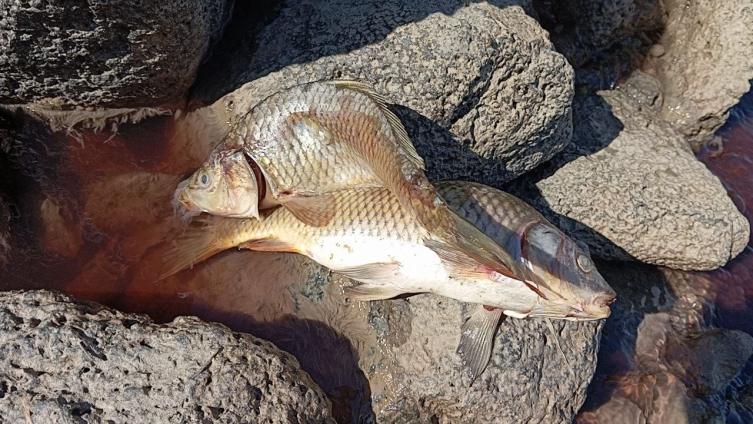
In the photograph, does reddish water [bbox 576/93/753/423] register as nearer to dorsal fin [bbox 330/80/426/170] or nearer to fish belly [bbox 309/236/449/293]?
fish belly [bbox 309/236/449/293]

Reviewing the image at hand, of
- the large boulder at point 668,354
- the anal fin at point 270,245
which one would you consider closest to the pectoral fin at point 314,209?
the anal fin at point 270,245

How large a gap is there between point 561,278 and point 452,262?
2.37ft

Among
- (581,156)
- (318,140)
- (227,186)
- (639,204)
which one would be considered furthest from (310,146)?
(639,204)

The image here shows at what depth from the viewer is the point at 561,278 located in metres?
3.07

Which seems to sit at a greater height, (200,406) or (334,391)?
(200,406)

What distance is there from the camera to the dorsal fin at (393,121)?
286 cm

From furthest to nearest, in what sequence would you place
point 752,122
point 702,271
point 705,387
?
point 752,122 → point 702,271 → point 705,387

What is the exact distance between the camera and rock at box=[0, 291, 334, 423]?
2.48 meters

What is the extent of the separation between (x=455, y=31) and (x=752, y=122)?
459 cm

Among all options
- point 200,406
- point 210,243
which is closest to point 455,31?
point 210,243

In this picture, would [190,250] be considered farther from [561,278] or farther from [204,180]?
[561,278]

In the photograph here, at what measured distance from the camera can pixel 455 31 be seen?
11.7ft

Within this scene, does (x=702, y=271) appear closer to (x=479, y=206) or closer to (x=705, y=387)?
(x=705, y=387)

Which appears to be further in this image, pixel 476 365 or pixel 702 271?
pixel 702 271
